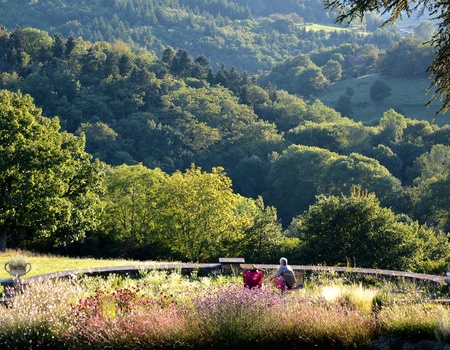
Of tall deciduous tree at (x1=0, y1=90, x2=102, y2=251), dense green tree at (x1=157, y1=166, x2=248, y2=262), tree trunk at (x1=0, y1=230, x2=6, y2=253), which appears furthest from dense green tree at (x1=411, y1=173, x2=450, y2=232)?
tree trunk at (x1=0, y1=230, x2=6, y2=253)

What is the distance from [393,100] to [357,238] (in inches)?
4601

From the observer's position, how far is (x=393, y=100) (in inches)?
5640

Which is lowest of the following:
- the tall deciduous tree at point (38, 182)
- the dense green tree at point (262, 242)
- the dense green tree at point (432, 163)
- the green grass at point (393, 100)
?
the dense green tree at point (262, 242)

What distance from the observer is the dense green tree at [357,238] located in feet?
102

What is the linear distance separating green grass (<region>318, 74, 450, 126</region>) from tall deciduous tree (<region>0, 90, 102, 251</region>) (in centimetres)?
9902

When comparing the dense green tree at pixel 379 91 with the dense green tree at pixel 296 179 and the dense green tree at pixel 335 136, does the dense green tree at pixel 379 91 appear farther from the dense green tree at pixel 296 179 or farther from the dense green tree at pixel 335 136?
the dense green tree at pixel 296 179

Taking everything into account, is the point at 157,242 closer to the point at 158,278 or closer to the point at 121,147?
the point at 158,278

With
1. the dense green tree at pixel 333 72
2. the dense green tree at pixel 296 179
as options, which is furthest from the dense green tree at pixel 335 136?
the dense green tree at pixel 333 72

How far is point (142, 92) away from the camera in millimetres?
115250

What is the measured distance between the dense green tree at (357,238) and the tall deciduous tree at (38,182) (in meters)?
11.3

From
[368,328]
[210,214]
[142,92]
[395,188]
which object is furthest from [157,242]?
[142,92]

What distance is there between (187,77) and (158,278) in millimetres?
117198

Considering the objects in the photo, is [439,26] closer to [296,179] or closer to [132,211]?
[132,211]

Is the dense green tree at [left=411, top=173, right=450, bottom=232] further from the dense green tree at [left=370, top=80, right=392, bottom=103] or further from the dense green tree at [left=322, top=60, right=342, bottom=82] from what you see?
the dense green tree at [left=322, top=60, right=342, bottom=82]
